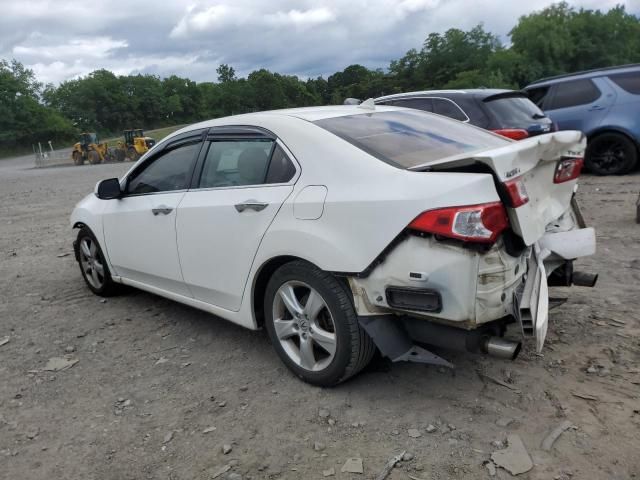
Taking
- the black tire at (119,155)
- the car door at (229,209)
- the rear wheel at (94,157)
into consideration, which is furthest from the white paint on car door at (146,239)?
the rear wheel at (94,157)

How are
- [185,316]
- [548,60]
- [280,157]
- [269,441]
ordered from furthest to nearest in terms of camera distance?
[548,60] → [185,316] → [280,157] → [269,441]

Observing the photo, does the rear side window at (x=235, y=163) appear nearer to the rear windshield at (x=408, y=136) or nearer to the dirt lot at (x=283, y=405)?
the rear windshield at (x=408, y=136)

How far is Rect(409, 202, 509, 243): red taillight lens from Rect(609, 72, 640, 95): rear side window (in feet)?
26.3

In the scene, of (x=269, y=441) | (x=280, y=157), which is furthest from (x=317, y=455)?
(x=280, y=157)

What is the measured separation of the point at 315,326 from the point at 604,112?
26.4 feet

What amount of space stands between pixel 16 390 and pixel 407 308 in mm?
2650

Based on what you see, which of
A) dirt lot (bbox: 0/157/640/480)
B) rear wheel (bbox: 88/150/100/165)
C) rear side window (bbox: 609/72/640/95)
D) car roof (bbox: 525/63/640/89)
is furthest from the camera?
rear wheel (bbox: 88/150/100/165)

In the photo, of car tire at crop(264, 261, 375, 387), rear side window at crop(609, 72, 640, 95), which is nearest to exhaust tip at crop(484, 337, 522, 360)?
car tire at crop(264, 261, 375, 387)

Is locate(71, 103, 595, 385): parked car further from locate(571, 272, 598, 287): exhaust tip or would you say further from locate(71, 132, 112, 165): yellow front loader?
locate(71, 132, 112, 165): yellow front loader

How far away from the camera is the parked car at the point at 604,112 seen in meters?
8.89

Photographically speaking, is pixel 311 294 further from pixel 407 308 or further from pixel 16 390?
pixel 16 390

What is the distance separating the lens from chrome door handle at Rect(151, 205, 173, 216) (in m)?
3.96

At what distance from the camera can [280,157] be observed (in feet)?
10.8

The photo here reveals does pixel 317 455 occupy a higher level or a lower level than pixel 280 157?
lower
